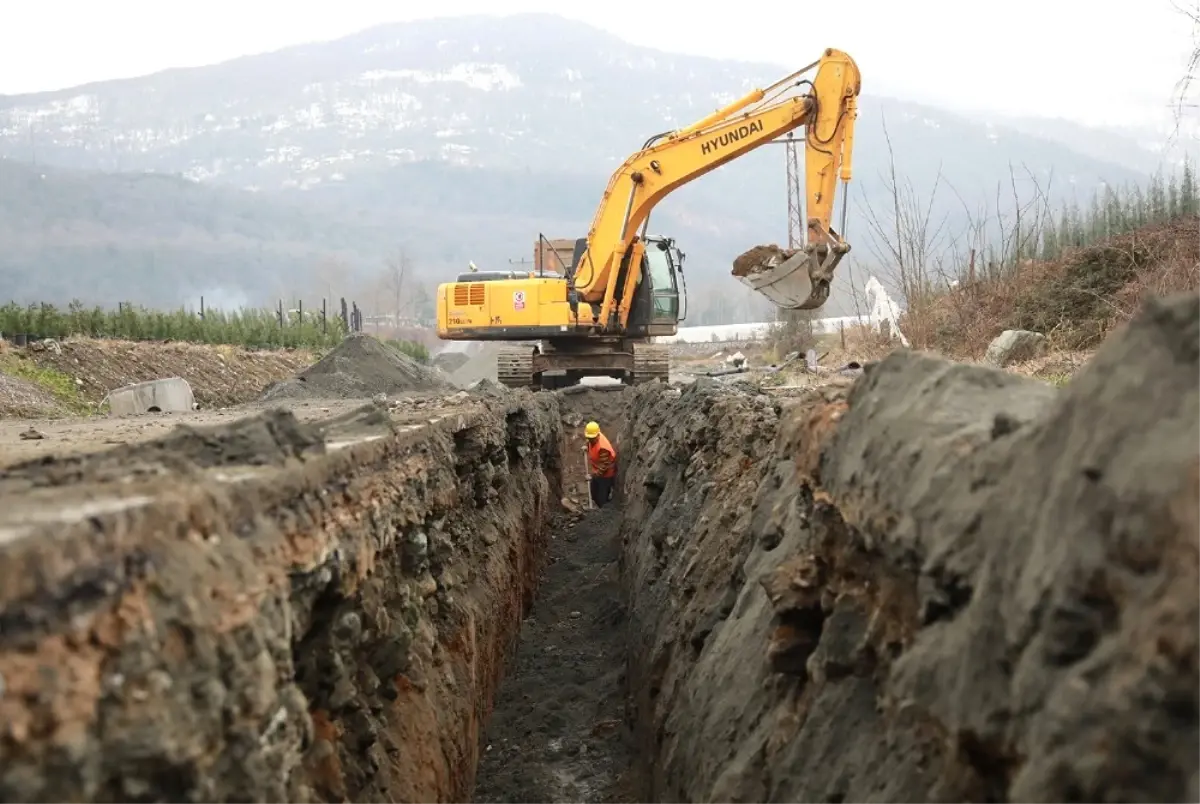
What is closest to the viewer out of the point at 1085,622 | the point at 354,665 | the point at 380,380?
the point at 1085,622

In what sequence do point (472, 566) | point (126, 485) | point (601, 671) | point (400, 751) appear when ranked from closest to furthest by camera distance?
point (126, 485) → point (400, 751) → point (472, 566) → point (601, 671)

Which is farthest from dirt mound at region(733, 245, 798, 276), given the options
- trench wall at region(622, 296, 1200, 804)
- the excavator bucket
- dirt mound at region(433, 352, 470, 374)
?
dirt mound at region(433, 352, 470, 374)

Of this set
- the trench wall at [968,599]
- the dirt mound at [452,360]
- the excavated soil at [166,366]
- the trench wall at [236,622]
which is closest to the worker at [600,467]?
the excavated soil at [166,366]

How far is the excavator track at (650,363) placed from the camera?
48.3ft

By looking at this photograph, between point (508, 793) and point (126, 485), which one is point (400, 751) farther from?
point (126, 485)

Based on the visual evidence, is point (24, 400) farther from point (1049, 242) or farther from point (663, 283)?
point (1049, 242)

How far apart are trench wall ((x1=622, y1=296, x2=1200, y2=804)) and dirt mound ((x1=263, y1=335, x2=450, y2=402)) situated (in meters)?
9.98

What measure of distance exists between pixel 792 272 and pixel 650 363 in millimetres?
4403

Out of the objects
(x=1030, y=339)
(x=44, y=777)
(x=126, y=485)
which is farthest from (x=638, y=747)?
(x=1030, y=339)

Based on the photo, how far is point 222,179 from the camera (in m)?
194

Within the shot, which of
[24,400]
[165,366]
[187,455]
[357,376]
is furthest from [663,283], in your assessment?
[187,455]

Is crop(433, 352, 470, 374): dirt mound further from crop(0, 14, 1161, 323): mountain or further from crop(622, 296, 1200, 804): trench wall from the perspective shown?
crop(622, 296, 1200, 804): trench wall

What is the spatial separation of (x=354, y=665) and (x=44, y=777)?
1.63 metres

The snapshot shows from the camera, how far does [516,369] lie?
1502cm
